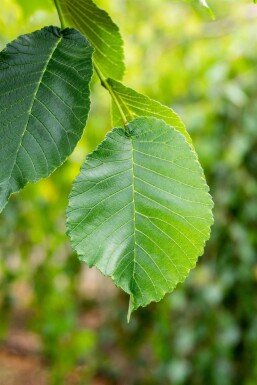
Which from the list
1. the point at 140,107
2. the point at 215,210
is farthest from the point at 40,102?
the point at 215,210

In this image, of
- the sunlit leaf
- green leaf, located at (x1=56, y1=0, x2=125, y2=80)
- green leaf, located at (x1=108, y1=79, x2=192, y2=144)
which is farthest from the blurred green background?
green leaf, located at (x1=108, y1=79, x2=192, y2=144)

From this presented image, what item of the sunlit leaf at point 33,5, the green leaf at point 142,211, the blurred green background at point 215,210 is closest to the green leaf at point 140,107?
the green leaf at point 142,211

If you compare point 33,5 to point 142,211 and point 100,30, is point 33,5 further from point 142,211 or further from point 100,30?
point 142,211

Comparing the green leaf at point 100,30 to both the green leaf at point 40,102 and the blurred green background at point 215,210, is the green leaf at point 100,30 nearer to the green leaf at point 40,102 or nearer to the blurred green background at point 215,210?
the green leaf at point 40,102

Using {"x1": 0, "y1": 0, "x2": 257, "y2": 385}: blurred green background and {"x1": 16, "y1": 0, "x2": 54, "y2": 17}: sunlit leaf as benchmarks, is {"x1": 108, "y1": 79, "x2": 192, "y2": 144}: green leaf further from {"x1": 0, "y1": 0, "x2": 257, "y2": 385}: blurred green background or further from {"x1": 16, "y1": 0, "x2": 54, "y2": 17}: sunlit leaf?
{"x1": 0, "y1": 0, "x2": 257, "y2": 385}: blurred green background

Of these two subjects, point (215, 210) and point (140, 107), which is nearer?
point (140, 107)
